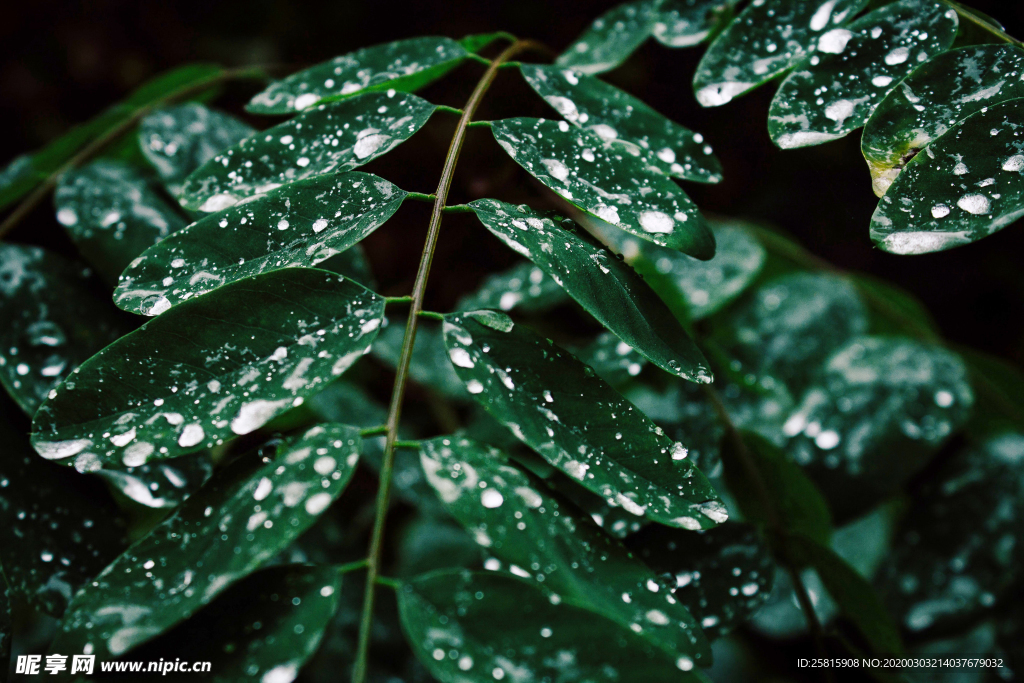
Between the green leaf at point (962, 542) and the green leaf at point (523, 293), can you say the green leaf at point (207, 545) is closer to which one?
the green leaf at point (523, 293)

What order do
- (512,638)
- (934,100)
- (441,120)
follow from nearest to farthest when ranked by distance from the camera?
(512,638) < (934,100) < (441,120)

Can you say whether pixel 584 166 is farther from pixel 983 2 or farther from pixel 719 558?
pixel 983 2

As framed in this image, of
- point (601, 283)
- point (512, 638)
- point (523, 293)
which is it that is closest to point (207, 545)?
point (512, 638)

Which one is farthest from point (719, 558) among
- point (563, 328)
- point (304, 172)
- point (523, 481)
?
point (563, 328)

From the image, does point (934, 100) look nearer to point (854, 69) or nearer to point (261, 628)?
point (854, 69)

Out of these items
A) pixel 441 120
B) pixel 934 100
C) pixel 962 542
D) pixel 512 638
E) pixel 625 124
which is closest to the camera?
pixel 512 638
